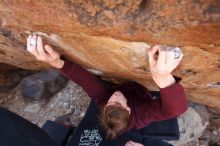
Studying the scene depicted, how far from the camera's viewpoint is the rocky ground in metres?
2.59

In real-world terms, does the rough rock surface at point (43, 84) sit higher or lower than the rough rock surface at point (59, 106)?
higher

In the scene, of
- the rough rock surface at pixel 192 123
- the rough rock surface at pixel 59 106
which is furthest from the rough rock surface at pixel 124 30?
the rough rock surface at pixel 59 106

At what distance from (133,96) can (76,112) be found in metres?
0.93

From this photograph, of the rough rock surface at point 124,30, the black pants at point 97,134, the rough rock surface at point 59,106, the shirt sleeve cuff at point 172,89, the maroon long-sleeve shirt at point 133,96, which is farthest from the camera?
the rough rock surface at point 59,106

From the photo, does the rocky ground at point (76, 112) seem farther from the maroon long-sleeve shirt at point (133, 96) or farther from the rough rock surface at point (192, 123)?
the maroon long-sleeve shirt at point (133, 96)

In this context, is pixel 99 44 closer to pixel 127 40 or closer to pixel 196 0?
pixel 127 40

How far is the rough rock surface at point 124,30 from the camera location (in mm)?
1120

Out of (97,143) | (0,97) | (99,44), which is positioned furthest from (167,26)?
(0,97)

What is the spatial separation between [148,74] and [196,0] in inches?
31.3

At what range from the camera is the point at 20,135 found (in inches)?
61.3

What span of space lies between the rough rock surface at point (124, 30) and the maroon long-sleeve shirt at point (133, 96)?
6 cm

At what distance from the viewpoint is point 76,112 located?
2783 mm

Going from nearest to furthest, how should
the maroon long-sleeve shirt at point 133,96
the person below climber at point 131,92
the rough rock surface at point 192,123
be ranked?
the person below climber at point 131,92, the maroon long-sleeve shirt at point 133,96, the rough rock surface at point 192,123

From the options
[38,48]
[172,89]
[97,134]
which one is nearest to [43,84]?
[97,134]
